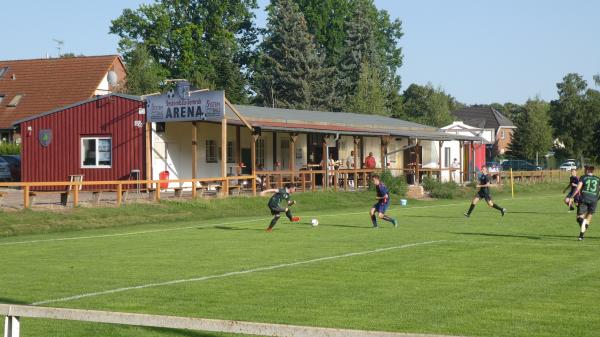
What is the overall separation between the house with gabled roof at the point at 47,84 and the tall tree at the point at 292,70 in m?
17.0

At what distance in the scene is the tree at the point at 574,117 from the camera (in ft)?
287

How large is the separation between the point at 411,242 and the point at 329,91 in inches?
2451

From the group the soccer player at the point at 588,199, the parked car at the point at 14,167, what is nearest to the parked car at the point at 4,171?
the parked car at the point at 14,167

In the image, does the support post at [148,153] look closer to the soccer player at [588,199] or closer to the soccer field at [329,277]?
the soccer field at [329,277]

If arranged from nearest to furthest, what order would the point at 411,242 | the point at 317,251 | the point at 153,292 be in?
the point at 153,292 → the point at 317,251 → the point at 411,242

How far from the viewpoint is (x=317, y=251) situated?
60.5ft

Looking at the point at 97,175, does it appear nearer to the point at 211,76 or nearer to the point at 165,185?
the point at 165,185

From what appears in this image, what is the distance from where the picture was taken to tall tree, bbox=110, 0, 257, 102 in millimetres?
81750

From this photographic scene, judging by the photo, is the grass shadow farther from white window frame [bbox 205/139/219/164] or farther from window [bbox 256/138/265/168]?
window [bbox 256/138/265/168]

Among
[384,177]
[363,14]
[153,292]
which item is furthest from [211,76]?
[153,292]

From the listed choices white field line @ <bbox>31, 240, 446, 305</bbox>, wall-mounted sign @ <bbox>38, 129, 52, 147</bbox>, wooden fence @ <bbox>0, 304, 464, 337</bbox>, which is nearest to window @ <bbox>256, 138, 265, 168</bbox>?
wall-mounted sign @ <bbox>38, 129, 52, 147</bbox>

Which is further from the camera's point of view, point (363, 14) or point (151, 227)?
point (363, 14)

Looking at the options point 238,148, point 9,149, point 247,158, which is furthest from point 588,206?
point 9,149

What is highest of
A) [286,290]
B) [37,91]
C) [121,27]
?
[121,27]
